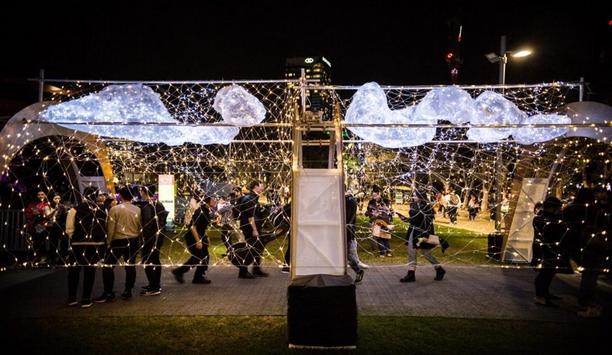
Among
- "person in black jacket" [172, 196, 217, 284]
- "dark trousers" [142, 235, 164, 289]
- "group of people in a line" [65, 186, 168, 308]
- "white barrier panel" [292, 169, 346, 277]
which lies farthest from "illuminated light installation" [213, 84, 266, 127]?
"white barrier panel" [292, 169, 346, 277]

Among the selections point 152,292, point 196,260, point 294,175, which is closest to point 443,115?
point 294,175

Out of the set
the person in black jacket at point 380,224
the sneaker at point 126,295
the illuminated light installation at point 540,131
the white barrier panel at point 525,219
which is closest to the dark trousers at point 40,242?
the sneaker at point 126,295

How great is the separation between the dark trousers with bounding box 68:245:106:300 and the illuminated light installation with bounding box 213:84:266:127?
3023 mm

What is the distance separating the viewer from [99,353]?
192 inches

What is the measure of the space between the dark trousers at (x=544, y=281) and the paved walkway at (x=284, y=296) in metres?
0.25

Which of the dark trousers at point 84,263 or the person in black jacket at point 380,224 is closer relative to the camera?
the dark trousers at point 84,263

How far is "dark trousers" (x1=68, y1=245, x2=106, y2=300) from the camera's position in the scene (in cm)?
650

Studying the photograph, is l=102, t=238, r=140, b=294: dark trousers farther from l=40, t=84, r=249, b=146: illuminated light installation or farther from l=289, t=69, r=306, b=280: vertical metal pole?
l=289, t=69, r=306, b=280: vertical metal pole

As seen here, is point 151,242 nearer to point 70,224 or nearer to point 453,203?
point 70,224

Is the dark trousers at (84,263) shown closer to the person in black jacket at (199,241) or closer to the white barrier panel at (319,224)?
the person in black jacket at (199,241)

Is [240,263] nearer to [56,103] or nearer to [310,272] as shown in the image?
[310,272]

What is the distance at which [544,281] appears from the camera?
667cm

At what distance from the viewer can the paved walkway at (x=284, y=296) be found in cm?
636

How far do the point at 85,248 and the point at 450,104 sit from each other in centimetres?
629
